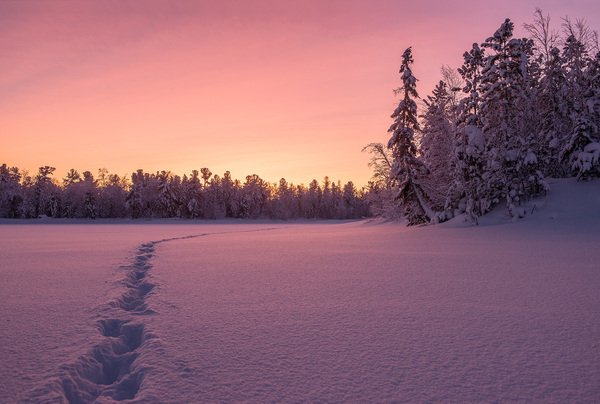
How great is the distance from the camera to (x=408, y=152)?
2289 cm

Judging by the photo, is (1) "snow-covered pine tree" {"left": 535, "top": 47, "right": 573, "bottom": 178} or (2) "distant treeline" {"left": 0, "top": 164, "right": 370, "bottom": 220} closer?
(1) "snow-covered pine tree" {"left": 535, "top": 47, "right": 573, "bottom": 178}

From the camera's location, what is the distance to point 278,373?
302 cm

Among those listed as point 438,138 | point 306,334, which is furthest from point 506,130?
point 306,334

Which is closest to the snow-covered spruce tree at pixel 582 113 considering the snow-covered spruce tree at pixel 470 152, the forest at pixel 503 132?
the forest at pixel 503 132

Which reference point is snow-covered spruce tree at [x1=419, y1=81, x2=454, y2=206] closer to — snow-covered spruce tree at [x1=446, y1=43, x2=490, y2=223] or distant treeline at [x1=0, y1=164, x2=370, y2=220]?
snow-covered spruce tree at [x1=446, y1=43, x2=490, y2=223]

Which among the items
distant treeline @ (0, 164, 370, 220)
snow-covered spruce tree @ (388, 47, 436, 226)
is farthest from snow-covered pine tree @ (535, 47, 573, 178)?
distant treeline @ (0, 164, 370, 220)

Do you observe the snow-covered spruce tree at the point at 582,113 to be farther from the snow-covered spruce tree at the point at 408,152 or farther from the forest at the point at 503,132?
the snow-covered spruce tree at the point at 408,152

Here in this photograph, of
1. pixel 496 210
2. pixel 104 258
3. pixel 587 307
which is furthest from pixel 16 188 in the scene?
pixel 587 307

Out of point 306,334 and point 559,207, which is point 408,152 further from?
point 306,334

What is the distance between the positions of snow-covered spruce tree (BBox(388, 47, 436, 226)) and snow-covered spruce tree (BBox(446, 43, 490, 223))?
1.85 m

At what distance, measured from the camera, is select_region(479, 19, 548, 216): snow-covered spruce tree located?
1897cm

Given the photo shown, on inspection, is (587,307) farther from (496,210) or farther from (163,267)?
(496,210)

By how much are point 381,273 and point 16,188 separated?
302 ft

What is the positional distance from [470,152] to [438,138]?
30.1 ft
